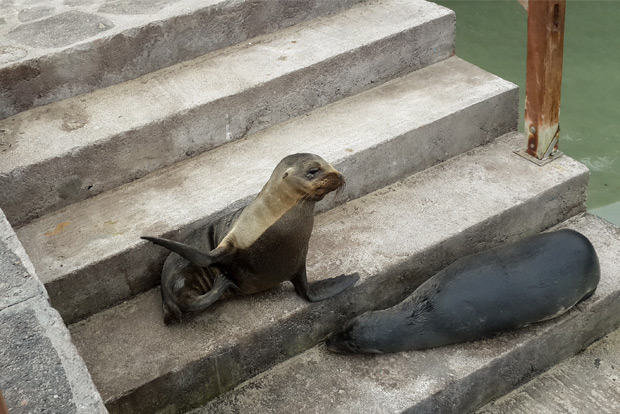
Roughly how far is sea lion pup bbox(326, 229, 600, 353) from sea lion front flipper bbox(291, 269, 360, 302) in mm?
183

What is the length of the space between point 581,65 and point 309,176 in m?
4.11

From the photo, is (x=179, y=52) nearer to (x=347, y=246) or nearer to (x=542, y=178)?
(x=347, y=246)

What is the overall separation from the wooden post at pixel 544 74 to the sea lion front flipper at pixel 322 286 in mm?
1408

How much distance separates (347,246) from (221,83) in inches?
45.6

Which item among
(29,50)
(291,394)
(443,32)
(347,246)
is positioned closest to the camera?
(291,394)

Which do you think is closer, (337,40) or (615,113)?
(337,40)

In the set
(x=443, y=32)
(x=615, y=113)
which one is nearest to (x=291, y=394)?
(x=443, y=32)

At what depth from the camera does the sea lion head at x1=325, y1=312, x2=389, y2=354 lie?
3484 mm

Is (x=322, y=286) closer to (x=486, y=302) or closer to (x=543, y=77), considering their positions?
(x=486, y=302)

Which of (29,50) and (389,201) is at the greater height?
(29,50)

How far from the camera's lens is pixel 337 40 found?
453 centimetres

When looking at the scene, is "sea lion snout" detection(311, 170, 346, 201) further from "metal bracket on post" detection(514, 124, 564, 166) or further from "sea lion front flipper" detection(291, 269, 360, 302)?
"metal bracket on post" detection(514, 124, 564, 166)

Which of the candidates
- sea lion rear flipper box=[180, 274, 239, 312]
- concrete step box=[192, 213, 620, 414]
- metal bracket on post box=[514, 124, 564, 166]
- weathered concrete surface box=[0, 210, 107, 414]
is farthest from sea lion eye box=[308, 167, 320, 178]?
metal bracket on post box=[514, 124, 564, 166]

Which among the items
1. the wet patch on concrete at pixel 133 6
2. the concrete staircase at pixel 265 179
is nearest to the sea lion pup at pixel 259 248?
the concrete staircase at pixel 265 179
